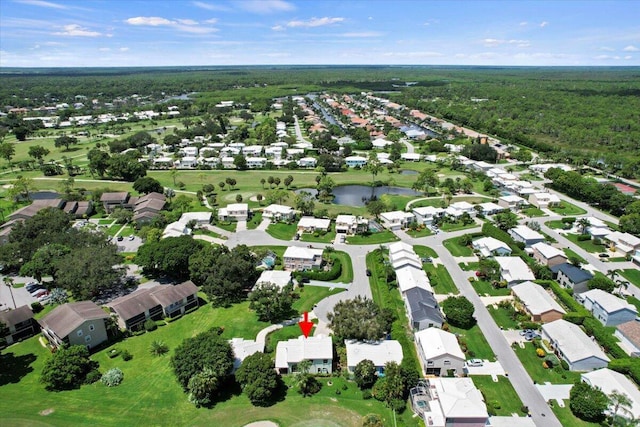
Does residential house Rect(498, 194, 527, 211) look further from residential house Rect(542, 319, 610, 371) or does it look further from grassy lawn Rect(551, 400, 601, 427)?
grassy lawn Rect(551, 400, 601, 427)

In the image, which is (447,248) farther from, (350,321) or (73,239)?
(73,239)

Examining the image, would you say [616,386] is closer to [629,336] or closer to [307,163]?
[629,336]

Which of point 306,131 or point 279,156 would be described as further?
point 306,131

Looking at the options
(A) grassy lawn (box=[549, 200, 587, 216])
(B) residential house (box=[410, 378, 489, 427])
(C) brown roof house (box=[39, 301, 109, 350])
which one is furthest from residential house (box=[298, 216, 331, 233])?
(A) grassy lawn (box=[549, 200, 587, 216])

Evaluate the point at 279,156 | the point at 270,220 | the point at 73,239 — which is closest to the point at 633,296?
the point at 270,220

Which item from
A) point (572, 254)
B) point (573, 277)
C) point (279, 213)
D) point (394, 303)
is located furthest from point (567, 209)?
point (279, 213)
